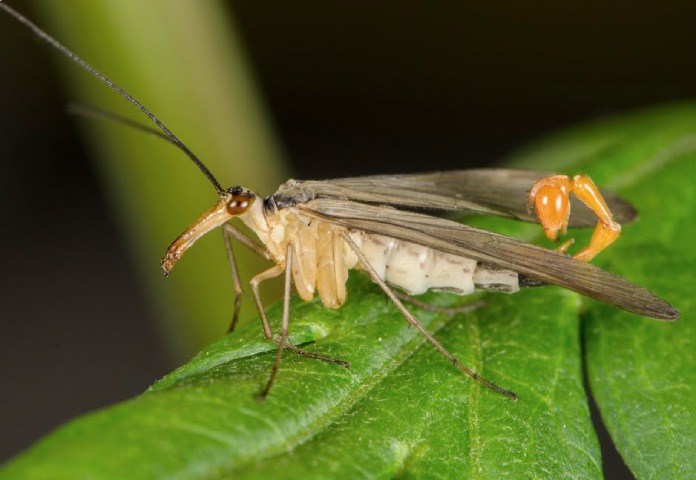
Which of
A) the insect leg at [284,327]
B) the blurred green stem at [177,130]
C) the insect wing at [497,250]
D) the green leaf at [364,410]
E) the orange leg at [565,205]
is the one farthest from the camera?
the blurred green stem at [177,130]

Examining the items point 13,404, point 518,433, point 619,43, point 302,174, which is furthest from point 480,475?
point 619,43

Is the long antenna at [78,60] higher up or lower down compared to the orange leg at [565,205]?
higher up

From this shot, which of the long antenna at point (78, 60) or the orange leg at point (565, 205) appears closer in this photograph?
the long antenna at point (78, 60)

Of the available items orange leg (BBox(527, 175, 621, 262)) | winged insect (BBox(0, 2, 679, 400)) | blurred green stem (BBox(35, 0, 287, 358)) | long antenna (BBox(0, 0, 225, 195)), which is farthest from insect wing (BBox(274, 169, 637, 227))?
blurred green stem (BBox(35, 0, 287, 358))

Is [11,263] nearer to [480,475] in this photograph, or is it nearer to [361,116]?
[361,116]

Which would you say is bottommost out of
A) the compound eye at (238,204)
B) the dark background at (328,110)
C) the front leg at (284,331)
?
the dark background at (328,110)

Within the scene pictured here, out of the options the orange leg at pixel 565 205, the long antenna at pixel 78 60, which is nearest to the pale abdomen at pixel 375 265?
the orange leg at pixel 565 205

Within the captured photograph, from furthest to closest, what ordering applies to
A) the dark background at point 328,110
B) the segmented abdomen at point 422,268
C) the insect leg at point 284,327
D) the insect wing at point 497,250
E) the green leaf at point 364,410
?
the dark background at point 328,110 < the segmented abdomen at point 422,268 < the insect wing at point 497,250 < the insect leg at point 284,327 < the green leaf at point 364,410

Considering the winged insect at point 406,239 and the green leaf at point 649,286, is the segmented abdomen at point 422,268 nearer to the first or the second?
the winged insect at point 406,239
